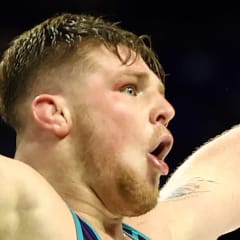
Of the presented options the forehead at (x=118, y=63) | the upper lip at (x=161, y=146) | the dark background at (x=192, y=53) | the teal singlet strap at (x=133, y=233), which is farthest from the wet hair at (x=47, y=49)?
the dark background at (x=192, y=53)

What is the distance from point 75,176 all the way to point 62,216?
117mm

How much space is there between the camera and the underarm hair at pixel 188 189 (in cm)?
136

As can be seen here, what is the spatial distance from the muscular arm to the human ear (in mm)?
253

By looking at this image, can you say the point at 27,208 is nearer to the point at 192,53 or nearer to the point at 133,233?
the point at 133,233

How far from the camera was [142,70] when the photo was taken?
1.12m

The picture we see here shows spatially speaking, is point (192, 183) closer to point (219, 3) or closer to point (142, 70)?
point (142, 70)

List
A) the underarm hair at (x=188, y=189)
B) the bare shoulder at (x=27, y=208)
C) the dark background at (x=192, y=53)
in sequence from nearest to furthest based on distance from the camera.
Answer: the bare shoulder at (x=27, y=208)
the underarm hair at (x=188, y=189)
the dark background at (x=192, y=53)

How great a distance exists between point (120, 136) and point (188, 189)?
336 millimetres

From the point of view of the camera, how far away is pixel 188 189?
1.36 metres

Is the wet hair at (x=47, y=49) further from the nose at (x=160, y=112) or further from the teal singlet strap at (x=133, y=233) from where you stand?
the teal singlet strap at (x=133, y=233)

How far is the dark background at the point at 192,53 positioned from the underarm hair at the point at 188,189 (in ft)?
3.13

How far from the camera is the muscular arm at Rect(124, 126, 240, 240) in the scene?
49.8 inches

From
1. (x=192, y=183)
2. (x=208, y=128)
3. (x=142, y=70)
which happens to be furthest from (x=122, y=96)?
(x=208, y=128)

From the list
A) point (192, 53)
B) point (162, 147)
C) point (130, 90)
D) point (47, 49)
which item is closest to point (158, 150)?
point (162, 147)
